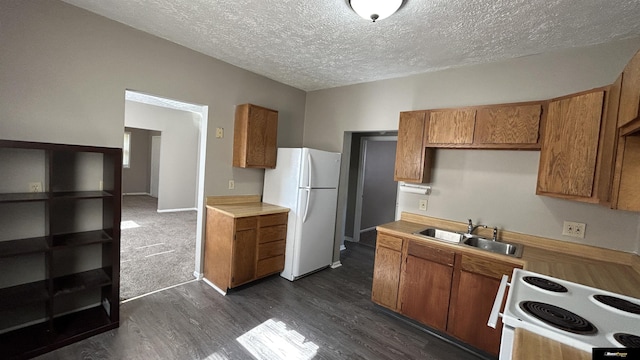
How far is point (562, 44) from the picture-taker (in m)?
2.17

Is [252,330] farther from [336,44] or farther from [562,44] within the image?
[562,44]

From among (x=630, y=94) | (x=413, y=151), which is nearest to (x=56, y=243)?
(x=413, y=151)

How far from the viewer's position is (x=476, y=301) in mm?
2119

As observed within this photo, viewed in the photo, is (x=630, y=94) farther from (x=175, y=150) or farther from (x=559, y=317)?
(x=175, y=150)

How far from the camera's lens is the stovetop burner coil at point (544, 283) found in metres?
1.47

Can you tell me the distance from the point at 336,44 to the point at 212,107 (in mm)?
1634

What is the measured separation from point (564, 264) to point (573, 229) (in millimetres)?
478

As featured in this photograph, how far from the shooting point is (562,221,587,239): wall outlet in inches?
85.5

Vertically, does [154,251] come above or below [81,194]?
below

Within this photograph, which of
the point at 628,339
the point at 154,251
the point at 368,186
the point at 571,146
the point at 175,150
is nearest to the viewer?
the point at 628,339

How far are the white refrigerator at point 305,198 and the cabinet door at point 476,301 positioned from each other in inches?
68.3

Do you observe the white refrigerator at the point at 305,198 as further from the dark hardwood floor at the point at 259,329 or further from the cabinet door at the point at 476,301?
the cabinet door at the point at 476,301

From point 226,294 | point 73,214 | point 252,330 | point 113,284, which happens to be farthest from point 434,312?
point 73,214

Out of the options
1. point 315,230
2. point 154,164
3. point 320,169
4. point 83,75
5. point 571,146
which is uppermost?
point 83,75
